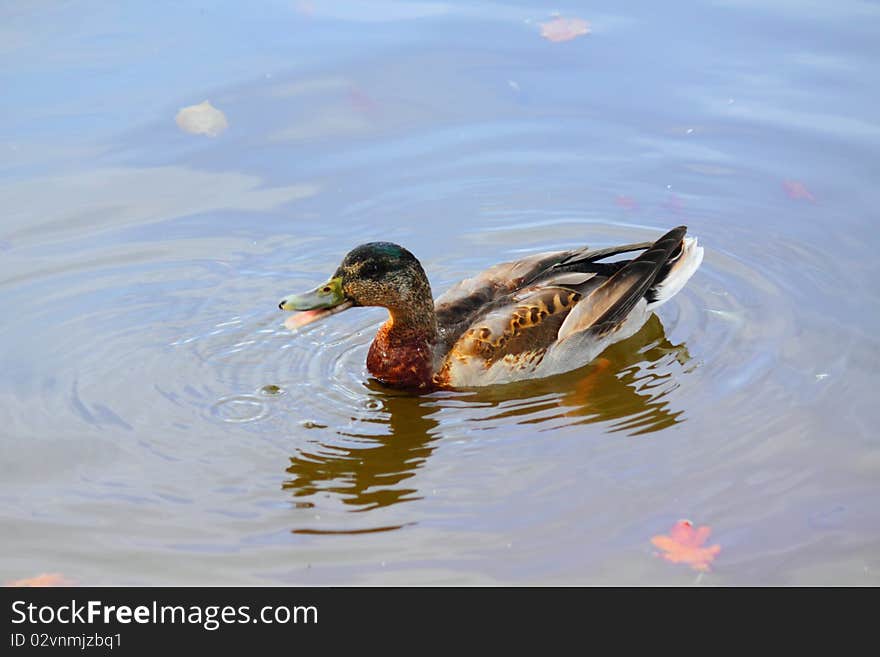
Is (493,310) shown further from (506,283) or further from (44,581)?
(44,581)

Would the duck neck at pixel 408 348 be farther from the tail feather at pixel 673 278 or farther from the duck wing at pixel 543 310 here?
the tail feather at pixel 673 278

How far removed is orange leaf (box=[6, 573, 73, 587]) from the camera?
18.9ft

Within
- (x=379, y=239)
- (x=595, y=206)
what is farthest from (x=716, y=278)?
(x=379, y=239)

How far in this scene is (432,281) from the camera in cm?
859

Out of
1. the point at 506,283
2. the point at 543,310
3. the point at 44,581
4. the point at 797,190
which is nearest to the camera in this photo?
the point at 44,581

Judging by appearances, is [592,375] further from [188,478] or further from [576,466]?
[188,478]

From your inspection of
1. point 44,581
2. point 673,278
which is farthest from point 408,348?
point 44,581

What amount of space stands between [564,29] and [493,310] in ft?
14.8

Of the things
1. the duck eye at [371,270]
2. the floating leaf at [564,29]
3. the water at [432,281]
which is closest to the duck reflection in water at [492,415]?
the water at [432,281]

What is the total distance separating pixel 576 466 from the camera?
21.3 ft

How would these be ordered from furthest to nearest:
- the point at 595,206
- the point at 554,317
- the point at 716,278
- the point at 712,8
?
the point at 712,8 < the point at 595,206 < the point at 716,278 < the point at 554,317

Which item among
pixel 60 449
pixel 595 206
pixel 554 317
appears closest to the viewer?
pixel 60 449

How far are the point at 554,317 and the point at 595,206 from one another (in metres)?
1.93

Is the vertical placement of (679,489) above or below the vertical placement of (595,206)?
below
